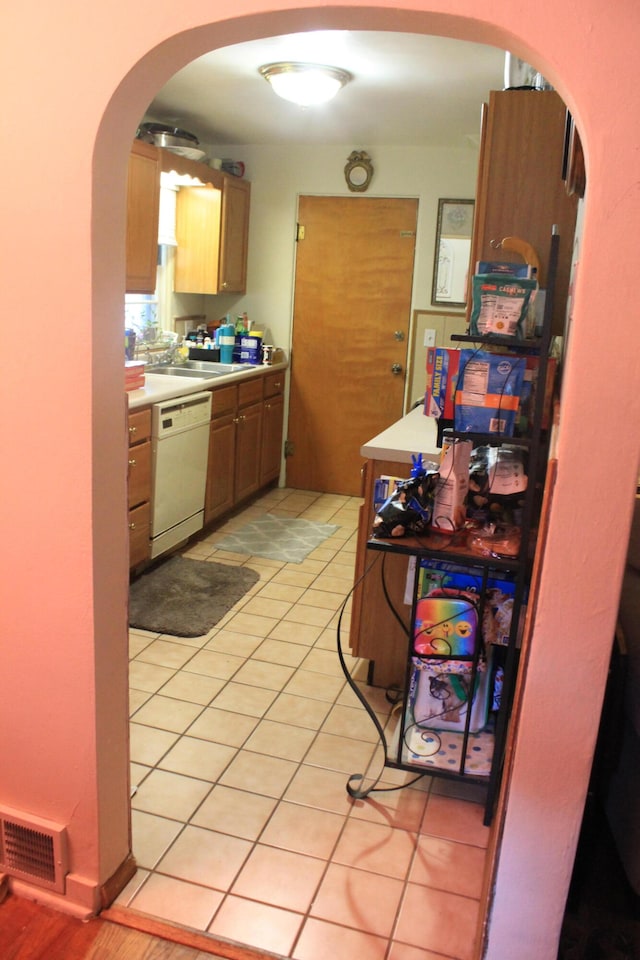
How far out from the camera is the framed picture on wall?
500 cm

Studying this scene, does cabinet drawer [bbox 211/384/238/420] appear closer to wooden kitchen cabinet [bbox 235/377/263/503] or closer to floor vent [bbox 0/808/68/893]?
wooden kitchen cabinet [bbox 235/377/263/503]

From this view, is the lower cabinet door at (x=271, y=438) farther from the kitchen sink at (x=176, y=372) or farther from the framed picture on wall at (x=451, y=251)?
the framed picture on wall at (x=451, y=251)

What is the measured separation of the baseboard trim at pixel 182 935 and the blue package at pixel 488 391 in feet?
4.35

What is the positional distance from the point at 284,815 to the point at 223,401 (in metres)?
2.69

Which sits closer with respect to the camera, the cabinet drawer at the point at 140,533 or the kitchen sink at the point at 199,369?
the cabinet drawer at the point at 140,533

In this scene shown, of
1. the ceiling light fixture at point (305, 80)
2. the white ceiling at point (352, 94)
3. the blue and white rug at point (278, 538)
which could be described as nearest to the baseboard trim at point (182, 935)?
the blue and white rug at point (278, 538)

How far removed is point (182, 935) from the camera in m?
1.82

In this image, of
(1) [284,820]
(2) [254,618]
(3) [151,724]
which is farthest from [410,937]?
(2) [254,618]

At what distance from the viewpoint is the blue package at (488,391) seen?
190cm

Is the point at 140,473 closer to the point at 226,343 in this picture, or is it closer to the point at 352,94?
the point at 226,343

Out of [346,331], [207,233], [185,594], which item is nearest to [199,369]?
[207,233]

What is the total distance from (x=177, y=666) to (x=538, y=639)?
190cm

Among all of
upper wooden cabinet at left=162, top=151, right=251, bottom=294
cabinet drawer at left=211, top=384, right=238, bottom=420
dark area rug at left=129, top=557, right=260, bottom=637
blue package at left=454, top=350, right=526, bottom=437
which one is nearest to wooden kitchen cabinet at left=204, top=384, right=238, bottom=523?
cabinet drawer at left=211, top=384, right=238, bottom=420

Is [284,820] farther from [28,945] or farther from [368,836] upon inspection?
[28,945]
